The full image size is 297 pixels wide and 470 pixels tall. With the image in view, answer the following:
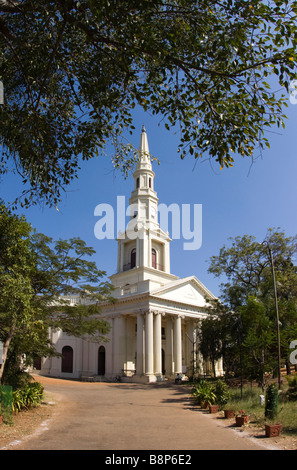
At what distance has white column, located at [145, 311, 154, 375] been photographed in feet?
105

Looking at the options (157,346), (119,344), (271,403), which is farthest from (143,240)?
(271,403)

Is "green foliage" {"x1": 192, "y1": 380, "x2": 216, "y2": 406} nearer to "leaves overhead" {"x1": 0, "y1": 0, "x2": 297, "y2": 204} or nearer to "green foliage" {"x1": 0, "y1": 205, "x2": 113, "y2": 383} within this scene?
"green foliage" {"x1": 0, "y1": 205, "x2": 113, "y2": 383}

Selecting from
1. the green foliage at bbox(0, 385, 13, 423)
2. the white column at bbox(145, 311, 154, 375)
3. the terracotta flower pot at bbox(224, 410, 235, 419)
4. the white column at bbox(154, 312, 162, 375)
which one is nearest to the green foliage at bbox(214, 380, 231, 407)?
the terracotta flower pot at bbox(224, 410, 235, 419)

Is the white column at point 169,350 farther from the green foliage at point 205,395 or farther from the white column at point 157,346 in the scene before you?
the green foliage at point 205,395

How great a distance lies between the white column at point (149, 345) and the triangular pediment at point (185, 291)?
7.23 ft

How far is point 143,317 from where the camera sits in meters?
34.8

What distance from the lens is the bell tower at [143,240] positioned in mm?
39844

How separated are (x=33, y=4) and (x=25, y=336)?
419 inches

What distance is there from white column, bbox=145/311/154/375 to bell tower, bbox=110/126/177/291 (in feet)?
22.1

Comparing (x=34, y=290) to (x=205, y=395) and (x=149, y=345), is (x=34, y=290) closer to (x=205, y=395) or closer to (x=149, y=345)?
(x=205, y=395)

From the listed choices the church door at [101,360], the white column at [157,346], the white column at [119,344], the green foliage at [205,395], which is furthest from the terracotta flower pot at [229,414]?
the church door at [101,360]

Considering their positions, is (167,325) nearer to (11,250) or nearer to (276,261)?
(276,261)

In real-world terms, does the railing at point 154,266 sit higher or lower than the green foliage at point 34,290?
higher

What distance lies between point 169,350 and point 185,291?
19.7 feet
